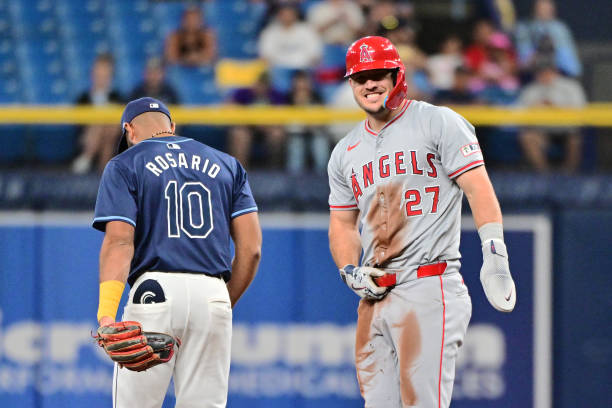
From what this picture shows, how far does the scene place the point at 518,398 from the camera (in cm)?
629

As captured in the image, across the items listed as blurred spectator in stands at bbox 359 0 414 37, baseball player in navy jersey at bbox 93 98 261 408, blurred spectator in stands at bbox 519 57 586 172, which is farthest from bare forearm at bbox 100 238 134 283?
blurred spectator in stands at bbox 359 0 414 37

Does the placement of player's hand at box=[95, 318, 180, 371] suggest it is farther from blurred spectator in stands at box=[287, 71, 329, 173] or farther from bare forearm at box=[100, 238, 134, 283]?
blurred spectator in stands at box=[287, 71, 329, 173]

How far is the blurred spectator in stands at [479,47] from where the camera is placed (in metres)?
8.72

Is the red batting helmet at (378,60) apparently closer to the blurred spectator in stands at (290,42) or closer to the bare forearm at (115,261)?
the bare forearm at (115,261)

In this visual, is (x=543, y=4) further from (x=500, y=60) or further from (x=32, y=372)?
(x=32, y=372)

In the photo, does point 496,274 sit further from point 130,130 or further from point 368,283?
point 130,130

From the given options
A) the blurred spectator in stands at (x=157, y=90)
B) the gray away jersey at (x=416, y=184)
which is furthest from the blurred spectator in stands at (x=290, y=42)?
the gray away jersey at (x=416, y=184)

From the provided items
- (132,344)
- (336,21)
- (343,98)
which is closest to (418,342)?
(132,344)

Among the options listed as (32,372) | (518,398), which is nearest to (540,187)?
(518,398)

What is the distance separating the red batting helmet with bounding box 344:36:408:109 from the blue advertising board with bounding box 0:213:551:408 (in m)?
2.23

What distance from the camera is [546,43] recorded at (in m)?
9.03

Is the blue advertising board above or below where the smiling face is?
below

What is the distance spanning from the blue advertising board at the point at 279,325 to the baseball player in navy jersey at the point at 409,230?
2.04m

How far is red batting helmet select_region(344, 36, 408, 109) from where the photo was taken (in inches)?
164
